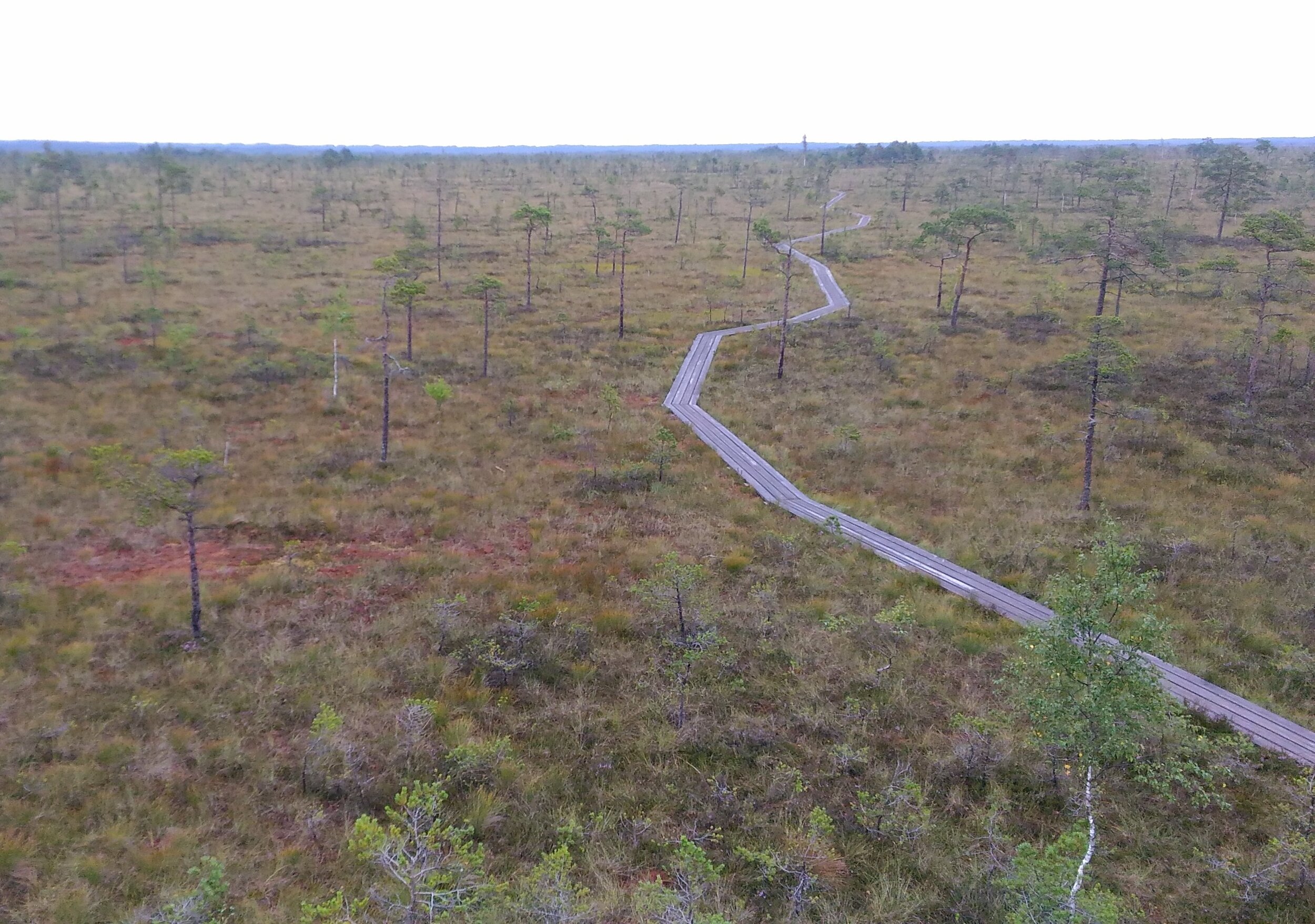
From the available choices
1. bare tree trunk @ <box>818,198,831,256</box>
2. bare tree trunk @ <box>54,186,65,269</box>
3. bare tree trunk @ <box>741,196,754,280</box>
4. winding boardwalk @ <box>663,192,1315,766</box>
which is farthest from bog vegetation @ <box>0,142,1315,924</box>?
bare tree trunk @ <box>818,198,831,256</box>

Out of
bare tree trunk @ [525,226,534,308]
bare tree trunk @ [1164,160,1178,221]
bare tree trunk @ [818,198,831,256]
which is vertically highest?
bare tree trunk @ [1164,160,1178,221]

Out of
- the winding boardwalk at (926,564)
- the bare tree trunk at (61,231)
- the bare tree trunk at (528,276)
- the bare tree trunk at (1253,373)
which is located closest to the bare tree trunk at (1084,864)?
the winding boardwalk at (926,564)

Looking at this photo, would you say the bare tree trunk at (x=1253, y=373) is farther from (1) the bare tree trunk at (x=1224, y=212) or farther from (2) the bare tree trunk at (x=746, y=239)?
(2) the bare tree trunk at (x=746, y=239)

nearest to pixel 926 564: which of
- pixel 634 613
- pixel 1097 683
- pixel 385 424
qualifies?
pixel 634 613

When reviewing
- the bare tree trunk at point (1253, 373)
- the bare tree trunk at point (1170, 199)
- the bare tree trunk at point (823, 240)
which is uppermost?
the bare tree trunk at point (1170, 199)

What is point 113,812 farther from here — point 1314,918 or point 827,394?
point 827,394

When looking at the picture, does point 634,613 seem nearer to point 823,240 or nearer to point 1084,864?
point 1084,864

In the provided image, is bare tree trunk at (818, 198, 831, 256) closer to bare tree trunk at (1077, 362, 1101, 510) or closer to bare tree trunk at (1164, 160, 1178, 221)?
bare tree trunk at (1164, 160, 1178, 221)
